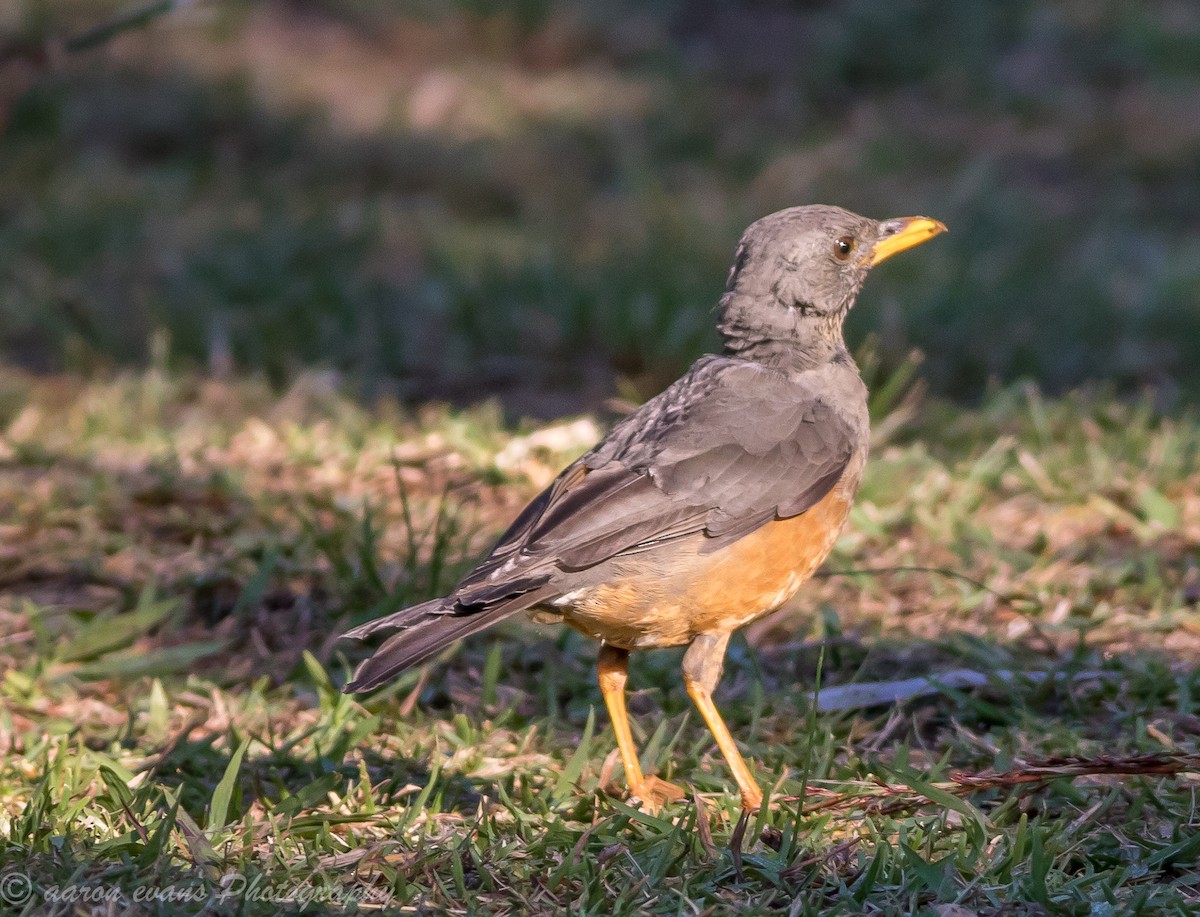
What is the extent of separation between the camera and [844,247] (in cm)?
481

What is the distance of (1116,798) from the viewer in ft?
12.8

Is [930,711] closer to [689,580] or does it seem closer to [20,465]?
[689,580]

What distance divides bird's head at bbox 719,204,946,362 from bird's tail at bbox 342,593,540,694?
1.24 meters

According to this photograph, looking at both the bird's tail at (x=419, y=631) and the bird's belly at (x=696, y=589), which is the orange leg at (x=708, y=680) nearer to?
the bird's belly at (x=696, y=589)

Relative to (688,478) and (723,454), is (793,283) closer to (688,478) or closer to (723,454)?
(723,454)

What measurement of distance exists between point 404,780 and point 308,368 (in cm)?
364

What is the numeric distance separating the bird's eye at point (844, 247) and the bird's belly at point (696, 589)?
833 millimetres

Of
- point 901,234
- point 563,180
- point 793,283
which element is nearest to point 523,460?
point 793,283

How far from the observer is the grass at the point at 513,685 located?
3564mm

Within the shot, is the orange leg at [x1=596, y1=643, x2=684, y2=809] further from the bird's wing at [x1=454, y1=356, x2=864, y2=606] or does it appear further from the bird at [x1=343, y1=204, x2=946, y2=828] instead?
the bird's wing at [x1=454, y1=356, x2=864, y2=606]

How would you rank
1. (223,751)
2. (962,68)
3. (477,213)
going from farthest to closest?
(962,68) → (477,213) → (223,751)

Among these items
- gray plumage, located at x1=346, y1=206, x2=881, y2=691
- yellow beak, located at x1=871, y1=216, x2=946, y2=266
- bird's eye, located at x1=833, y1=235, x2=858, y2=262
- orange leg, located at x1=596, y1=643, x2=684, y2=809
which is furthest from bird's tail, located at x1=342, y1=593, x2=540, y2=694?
yellow beak, located at x1=871, y1=216, x2=946, y2=266

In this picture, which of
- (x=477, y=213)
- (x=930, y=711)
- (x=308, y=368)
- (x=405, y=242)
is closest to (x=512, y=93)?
(x=477, y=213)

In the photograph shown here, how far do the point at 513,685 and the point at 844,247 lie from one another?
66.1 inches
